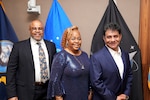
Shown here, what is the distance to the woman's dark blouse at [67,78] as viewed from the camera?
65.0 inches

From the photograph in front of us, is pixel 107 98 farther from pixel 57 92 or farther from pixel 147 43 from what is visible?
pixel 147 43

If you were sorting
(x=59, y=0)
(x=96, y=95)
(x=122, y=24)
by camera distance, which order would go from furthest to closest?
(x=59, y=0)
(x=122, y=24)
(x=96, y=95)

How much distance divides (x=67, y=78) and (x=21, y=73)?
508 mm

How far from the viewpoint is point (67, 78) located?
1.66 meters

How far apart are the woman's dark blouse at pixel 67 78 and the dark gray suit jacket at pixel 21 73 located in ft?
0.87

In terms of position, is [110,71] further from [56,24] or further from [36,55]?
[56,24]

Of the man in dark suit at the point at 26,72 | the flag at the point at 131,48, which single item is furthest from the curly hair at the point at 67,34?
the flag at the point at 131,48

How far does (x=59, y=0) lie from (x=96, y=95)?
4.18 ft

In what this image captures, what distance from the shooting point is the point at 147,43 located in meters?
2.25

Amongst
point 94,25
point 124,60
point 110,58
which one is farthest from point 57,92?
point 94,25

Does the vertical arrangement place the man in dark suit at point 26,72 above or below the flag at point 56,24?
below

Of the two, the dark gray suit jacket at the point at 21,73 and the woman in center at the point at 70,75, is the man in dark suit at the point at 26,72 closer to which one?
the dark gray suit jacket at the point at 21,73

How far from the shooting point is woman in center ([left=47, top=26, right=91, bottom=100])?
1.65 metres

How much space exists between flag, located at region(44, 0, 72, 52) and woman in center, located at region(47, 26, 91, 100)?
1.66ft
